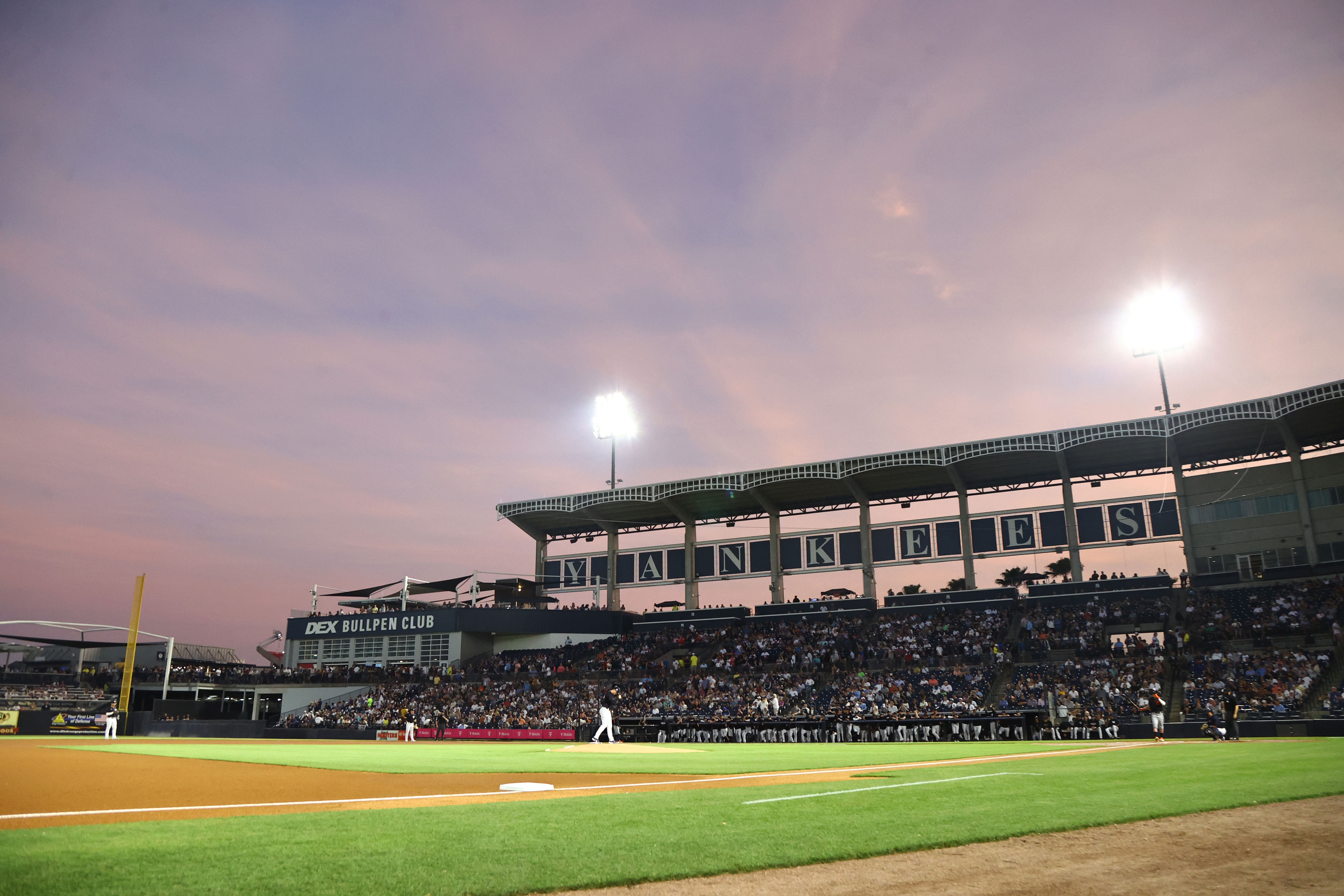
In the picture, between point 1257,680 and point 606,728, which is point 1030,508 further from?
point 606,728

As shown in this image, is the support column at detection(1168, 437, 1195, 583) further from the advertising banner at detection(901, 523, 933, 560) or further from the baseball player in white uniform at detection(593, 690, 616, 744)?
the baseball player in white uniform at detection(593, 690, 616, 744)

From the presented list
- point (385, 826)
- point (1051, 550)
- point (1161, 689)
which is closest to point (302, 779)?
point (385, 826)

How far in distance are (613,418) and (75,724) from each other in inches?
1487

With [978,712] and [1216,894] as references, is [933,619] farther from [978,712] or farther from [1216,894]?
[1216,894]

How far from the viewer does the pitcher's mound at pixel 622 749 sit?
26.9 m

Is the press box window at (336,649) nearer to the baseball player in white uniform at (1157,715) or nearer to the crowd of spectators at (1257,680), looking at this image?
the baseball player in white uniform at (1157,715)

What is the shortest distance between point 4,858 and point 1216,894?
847 centimetres

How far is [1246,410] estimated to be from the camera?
134 ft

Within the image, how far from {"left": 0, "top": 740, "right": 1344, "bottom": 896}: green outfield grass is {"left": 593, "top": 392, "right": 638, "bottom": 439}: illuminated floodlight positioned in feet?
160

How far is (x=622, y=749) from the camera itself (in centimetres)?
2886

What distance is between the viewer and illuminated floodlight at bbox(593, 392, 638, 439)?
60.1 meters

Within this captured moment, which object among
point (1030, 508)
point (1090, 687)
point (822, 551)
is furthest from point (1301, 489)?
point (822, 551)

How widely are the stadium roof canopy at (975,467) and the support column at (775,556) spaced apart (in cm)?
36

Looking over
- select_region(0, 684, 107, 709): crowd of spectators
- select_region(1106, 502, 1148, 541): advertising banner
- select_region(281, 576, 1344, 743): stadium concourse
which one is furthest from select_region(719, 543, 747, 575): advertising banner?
select_region(0, 684, 107, 709): crowd of spectators
